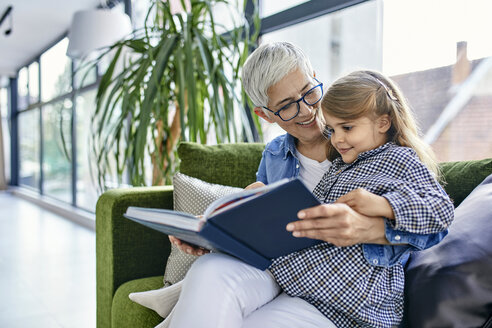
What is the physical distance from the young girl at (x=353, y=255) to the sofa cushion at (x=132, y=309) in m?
0.37

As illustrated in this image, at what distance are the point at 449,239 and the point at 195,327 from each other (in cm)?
61

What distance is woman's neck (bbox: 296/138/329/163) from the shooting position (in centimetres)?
147

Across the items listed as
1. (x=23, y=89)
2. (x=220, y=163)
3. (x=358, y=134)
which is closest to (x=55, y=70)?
(x=23, y=89)

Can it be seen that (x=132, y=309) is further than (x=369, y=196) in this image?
Yes

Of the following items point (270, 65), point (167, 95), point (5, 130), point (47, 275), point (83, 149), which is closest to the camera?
point (270, 65)

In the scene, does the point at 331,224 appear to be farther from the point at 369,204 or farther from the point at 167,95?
the point at 167,95

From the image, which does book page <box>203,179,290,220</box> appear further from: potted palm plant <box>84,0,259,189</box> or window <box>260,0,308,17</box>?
window <box>260,0,308,17</box>

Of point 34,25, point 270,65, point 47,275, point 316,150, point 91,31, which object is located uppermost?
point 34,25

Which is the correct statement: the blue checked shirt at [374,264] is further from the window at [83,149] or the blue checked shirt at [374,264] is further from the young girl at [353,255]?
the window at [83,149]

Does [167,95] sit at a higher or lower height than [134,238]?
higher

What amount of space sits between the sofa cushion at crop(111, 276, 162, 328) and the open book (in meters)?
0.48

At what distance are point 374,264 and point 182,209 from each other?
2.40ft

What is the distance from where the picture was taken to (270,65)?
1.38 m

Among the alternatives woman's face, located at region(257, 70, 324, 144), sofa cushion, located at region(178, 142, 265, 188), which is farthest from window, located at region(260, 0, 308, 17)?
woman's face, located at region(257, 70, 324, 144)
